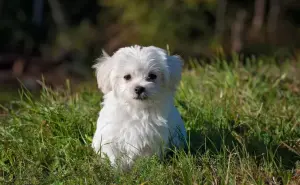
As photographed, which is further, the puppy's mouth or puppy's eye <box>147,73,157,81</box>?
puppy's eye <box>147,73,157,81</box>

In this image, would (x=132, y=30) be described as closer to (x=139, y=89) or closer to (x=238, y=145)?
(x=238, y=145)

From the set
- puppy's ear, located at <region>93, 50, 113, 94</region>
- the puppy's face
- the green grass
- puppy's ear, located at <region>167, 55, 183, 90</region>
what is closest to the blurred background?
the green grass

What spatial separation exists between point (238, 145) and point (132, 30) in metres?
14.1

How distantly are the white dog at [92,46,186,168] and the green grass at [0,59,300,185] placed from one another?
144 millimetres

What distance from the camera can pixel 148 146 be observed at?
17.1 feet

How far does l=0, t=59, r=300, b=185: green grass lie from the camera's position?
490cm

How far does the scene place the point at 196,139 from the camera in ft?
18.9

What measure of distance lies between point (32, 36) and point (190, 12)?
484 centimetres

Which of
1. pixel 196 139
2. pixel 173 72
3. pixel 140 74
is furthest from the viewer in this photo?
pixel 196 139

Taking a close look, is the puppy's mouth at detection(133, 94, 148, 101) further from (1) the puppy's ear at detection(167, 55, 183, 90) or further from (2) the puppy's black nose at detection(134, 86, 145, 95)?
(1) the puppy's ear at detection(167, 55, 183, 90)

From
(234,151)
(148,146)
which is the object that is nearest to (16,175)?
(148,146)

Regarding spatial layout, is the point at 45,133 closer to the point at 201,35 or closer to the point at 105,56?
the point at 105,56

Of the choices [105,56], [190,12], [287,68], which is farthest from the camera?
[190,12]

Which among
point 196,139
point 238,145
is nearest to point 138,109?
point 196,139
